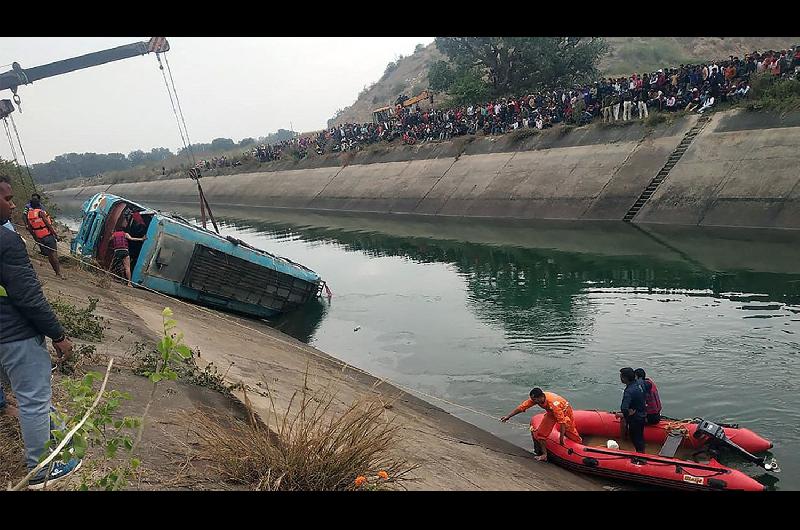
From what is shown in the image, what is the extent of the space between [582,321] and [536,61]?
3476 cm

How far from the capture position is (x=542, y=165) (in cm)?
3023

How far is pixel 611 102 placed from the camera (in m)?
29.6

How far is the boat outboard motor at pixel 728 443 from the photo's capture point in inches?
295

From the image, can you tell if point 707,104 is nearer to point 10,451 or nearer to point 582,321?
point 582,321

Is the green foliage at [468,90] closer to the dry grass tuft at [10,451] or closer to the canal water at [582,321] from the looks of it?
the canal water at [582,321]

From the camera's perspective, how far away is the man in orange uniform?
8.02 meters

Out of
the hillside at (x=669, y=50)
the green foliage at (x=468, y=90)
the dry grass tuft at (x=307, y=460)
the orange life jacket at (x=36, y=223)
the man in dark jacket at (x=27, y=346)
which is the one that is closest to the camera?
the man in dark jacket at (x=27, y=346)

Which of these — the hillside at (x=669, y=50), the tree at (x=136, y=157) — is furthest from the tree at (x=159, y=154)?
the hillside at (x=669, y=50)

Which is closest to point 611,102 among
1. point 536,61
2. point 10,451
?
point 536,61

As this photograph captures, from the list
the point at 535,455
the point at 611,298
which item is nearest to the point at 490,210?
the point at 611,298

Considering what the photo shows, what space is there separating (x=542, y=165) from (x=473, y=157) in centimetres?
591

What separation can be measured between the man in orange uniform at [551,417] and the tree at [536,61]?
39.8m
